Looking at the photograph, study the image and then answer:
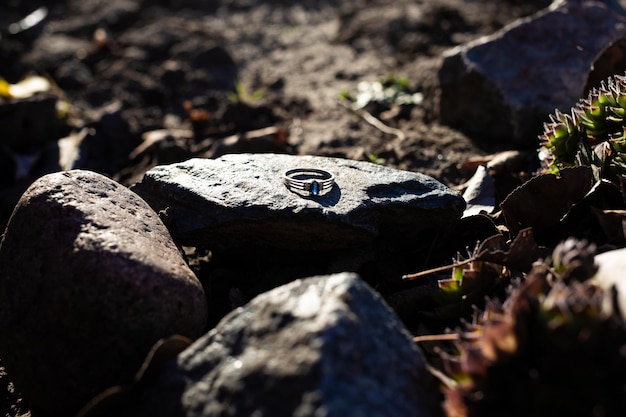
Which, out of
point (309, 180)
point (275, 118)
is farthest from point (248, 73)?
point (309, 180)

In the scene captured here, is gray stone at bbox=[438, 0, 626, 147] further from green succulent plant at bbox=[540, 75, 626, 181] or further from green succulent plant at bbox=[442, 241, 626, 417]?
green succulent plant at bbox=[442, 241, 626, 417]

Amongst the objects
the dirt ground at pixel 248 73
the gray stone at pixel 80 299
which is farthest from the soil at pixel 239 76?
the gray stone at pixel 80 299

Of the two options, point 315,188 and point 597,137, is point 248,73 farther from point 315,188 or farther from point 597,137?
point 597,137

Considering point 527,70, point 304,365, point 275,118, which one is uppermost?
point 304,365

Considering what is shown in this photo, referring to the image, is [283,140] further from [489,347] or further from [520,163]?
[489,347]

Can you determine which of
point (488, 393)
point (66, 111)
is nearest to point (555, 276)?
point (488, 393)

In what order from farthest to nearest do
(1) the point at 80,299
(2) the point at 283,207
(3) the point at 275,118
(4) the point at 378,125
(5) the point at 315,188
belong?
(3) the point at 275,118 → (4) the point at 378,125 → (5) the point at 315,188 → (2) the point at 283,207 → (1) the point at 80,299

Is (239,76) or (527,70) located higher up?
(527,70)
